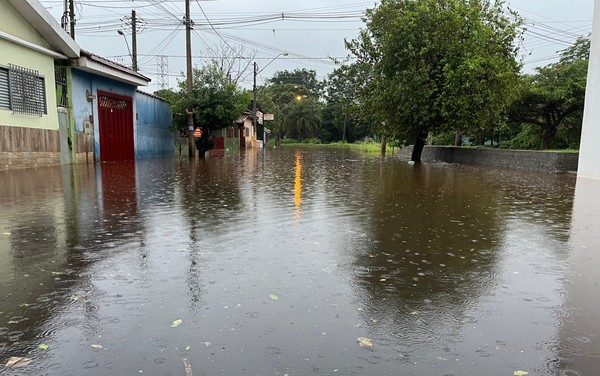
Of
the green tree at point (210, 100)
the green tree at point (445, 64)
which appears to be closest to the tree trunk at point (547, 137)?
the green tree at point (445, 64)

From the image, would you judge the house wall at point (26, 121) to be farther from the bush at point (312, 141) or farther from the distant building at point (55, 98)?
the bush at point (312, 141)

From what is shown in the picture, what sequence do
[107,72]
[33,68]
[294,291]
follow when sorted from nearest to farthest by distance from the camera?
[294,291]
[33,68]
[107,72]

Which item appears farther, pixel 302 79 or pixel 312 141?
pixel 302 79

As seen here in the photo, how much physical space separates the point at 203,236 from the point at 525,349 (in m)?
4.11

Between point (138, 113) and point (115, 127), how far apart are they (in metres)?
3.15

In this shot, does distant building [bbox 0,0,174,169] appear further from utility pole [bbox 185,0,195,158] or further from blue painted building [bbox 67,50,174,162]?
utility pole [bbox 185,0,195,158]

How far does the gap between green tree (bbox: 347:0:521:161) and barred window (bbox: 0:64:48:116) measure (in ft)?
48.7

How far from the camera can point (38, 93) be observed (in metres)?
15.8

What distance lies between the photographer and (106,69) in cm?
1897

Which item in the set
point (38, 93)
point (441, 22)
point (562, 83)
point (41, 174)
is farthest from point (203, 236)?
point (562, 83)

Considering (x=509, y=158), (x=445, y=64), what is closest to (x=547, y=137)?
(x=509, y=158)

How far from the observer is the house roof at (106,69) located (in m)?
17.5

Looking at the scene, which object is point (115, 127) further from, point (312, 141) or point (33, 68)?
point (312, 141)

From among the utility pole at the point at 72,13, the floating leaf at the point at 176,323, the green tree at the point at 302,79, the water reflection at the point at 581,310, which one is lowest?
the water reflection at the point at 581,310
